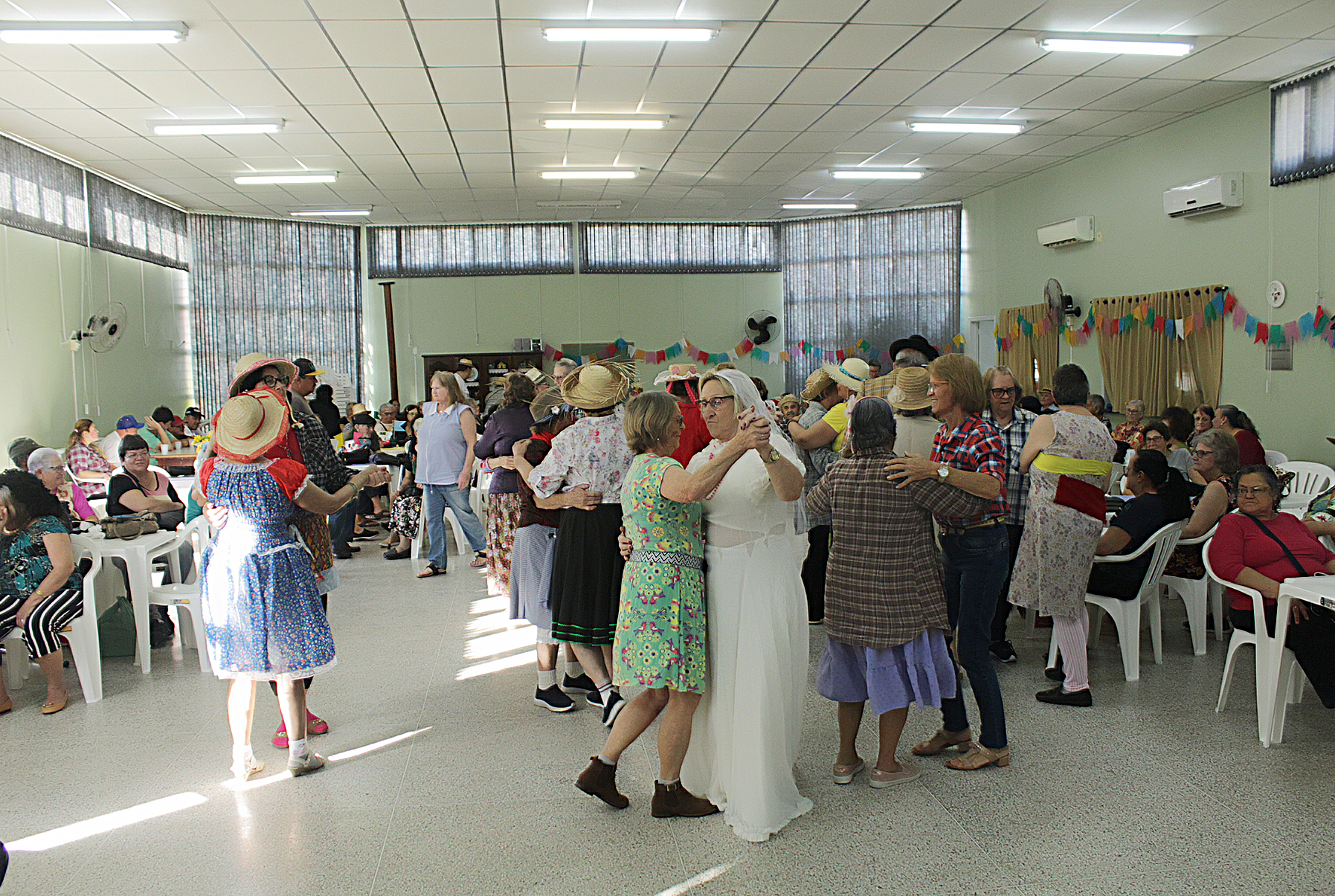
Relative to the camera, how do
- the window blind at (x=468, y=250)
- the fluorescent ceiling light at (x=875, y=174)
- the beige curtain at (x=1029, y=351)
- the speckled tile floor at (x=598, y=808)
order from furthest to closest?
1. the window blind at (x=468, y=250)
2. the beige curtain at (x=1029, y=351)
3. the fluorescent ceiling light at (x=875, y=174)
4. the speckled tile floor at (x=598, y=808)

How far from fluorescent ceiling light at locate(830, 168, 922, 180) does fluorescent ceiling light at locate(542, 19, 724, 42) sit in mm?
4713

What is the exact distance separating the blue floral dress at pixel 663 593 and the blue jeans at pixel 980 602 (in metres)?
1.05

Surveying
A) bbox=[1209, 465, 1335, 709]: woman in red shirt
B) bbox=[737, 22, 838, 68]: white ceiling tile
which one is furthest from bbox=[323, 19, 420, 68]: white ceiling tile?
bbox=[1209, 465, 1335, 709]: woman in red shirt

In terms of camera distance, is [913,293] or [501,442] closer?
[501,442]

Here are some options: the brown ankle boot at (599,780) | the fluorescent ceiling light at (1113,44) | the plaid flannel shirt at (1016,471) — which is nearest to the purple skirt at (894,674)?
the brown ankle boot at (599,780)

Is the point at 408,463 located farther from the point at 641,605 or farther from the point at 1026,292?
the point at 1026,292

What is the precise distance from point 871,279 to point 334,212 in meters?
7.59

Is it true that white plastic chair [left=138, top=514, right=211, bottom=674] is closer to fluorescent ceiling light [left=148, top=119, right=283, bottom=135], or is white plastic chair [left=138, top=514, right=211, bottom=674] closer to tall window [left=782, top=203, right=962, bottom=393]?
fluorescent ceiling light [left=148, top=119, right=283, bottom=135]

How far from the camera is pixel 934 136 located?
8750mm

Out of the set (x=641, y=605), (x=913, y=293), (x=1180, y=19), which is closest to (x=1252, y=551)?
(x=641, y=605)

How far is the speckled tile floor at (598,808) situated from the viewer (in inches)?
105

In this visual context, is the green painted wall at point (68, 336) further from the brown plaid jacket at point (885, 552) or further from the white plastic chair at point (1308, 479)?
the white plastic chair at point (1308, 479)

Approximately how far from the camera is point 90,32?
219 inches

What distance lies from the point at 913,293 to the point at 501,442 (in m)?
9.51
